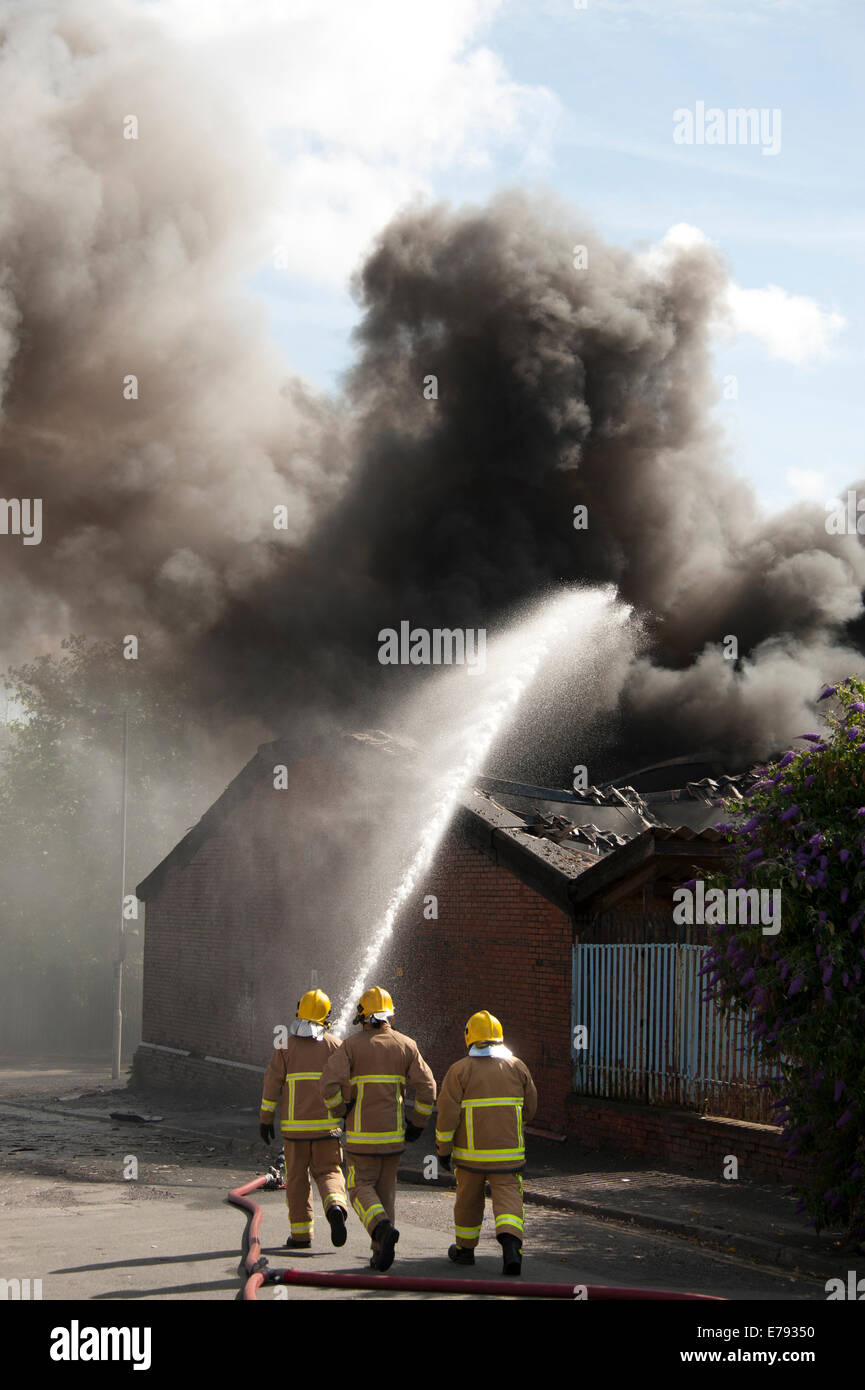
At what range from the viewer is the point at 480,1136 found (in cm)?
738

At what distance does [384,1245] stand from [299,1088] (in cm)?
124

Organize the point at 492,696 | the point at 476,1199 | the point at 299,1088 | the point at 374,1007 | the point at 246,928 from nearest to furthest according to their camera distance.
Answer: the point at 476,1199 → the point at 374,1007 → the point at 299,1088 → the point at 492,696 → the point at 246,928

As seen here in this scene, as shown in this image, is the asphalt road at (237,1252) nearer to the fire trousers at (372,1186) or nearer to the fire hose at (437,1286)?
the fire hose at (437,1286)

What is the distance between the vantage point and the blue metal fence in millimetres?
10820

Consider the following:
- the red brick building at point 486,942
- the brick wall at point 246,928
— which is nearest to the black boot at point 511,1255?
the red brick building at point 486,942

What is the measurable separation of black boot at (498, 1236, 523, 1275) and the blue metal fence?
12.5 feet

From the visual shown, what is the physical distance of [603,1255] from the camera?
26.3 feet

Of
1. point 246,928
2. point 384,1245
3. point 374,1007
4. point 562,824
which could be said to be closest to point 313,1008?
point 374,1007

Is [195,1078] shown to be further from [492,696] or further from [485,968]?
[485,968]

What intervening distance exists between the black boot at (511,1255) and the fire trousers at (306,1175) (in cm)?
107

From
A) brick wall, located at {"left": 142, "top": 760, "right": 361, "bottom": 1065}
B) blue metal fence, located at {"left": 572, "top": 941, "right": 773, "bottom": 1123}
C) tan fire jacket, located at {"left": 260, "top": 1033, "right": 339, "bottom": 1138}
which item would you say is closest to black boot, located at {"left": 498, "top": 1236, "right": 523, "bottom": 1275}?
tan fire jacket, located at {"left": 260, "top": 1033, "right": 339, "bottom": 1138}

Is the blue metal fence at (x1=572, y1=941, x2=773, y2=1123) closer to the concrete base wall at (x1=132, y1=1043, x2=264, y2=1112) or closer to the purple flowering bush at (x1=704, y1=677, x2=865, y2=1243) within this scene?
the purple flowering bush at (x1=704, y1=677, x2=865, y2=1243)

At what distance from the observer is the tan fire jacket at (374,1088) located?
7.40 meters
